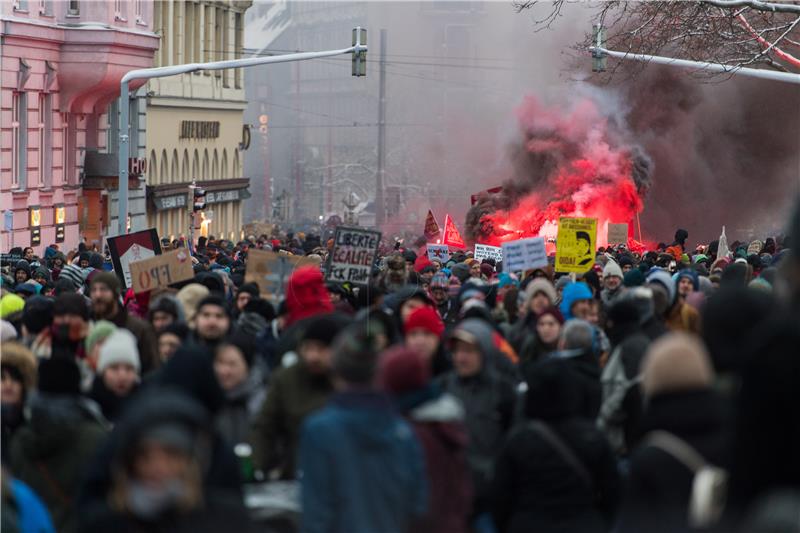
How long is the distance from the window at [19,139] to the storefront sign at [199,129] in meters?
16.2

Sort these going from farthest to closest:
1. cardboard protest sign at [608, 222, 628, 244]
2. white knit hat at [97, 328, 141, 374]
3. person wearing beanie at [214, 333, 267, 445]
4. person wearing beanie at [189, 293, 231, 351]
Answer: cardboard protest sign at [608, 222, 628, 244] → person wearing beanie at [189, 293, 231, 351] → person wearing beanie at [214, 333, 267, 445] → white knit hat at [97, 328, 141, 374]

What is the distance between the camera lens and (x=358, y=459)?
5988mm

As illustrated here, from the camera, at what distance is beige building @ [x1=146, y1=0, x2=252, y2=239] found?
46781 mm

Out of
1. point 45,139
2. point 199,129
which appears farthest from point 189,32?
point 45,139

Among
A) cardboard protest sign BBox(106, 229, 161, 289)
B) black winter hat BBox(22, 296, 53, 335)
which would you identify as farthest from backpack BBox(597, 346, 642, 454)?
cardboard protest sign BBox(106, 229, 161, 289)

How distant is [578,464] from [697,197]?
4458 cm

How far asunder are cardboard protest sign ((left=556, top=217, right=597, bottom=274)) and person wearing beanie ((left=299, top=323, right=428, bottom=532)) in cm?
1056

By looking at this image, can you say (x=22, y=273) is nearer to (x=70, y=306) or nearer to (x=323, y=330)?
(x=70, y=306)

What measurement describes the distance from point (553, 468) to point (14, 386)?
2578 millimetres

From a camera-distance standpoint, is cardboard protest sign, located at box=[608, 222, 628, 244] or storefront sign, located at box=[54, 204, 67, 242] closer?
cardboard protest sign, located at box=[608, 222, 628, 244]

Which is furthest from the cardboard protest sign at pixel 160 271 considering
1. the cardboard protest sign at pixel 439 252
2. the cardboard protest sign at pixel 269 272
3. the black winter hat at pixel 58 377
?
the cardboard protest sign at pixel 439 252

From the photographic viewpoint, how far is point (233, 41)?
185 ft

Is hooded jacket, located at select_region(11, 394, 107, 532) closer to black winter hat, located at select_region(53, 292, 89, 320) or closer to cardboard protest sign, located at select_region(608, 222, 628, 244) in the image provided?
black winter hat, located at select_region(53, 292, 89, 320)

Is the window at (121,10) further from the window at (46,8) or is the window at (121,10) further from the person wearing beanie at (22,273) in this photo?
the person wearing beanie at (22,273)
